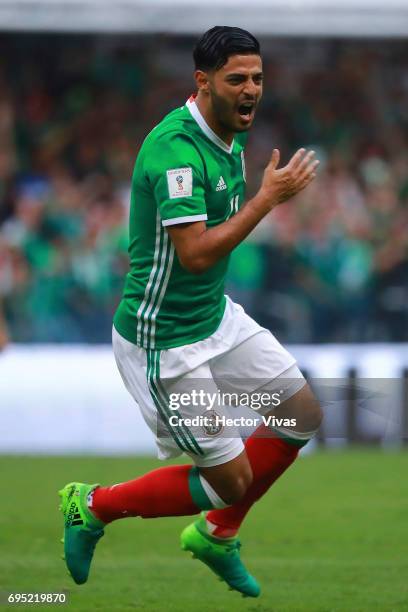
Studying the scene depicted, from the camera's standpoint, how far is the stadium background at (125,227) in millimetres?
10992

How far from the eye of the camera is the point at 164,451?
5.66 metres

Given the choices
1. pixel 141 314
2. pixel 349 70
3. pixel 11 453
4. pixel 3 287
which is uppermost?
pixel 349 70

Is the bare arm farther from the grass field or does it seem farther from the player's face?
the grass field

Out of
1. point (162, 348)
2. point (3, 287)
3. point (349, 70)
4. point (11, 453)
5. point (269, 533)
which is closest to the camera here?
point (162, 348)

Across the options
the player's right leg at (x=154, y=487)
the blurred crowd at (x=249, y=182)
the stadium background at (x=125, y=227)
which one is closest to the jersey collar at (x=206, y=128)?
the player's right leg at (x=154, y=487)

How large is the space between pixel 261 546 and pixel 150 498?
6.38ft

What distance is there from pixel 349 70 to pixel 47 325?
4.91 m

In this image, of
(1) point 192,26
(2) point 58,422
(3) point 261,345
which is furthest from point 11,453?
(3) point 261,345

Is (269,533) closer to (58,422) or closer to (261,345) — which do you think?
(261,345)

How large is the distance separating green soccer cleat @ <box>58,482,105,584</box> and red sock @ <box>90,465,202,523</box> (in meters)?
0.05

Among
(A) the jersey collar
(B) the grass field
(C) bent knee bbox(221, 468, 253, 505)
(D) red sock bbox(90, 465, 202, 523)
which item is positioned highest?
(A) the jersey collar

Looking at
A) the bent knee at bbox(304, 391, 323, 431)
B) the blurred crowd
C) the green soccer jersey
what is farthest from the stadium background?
the green soccer jersey

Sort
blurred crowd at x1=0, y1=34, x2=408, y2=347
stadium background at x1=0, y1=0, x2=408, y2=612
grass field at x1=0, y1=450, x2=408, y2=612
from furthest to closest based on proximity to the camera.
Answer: blurred crowd at x1=0, y1=34, x2=408, y2=347 → stadium background at x1=0, y1=0, x2=408, y2=612 → grass field at x1=0, y1=450, x2=408, y2=612

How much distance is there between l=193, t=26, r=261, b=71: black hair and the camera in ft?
Result: 17.3
